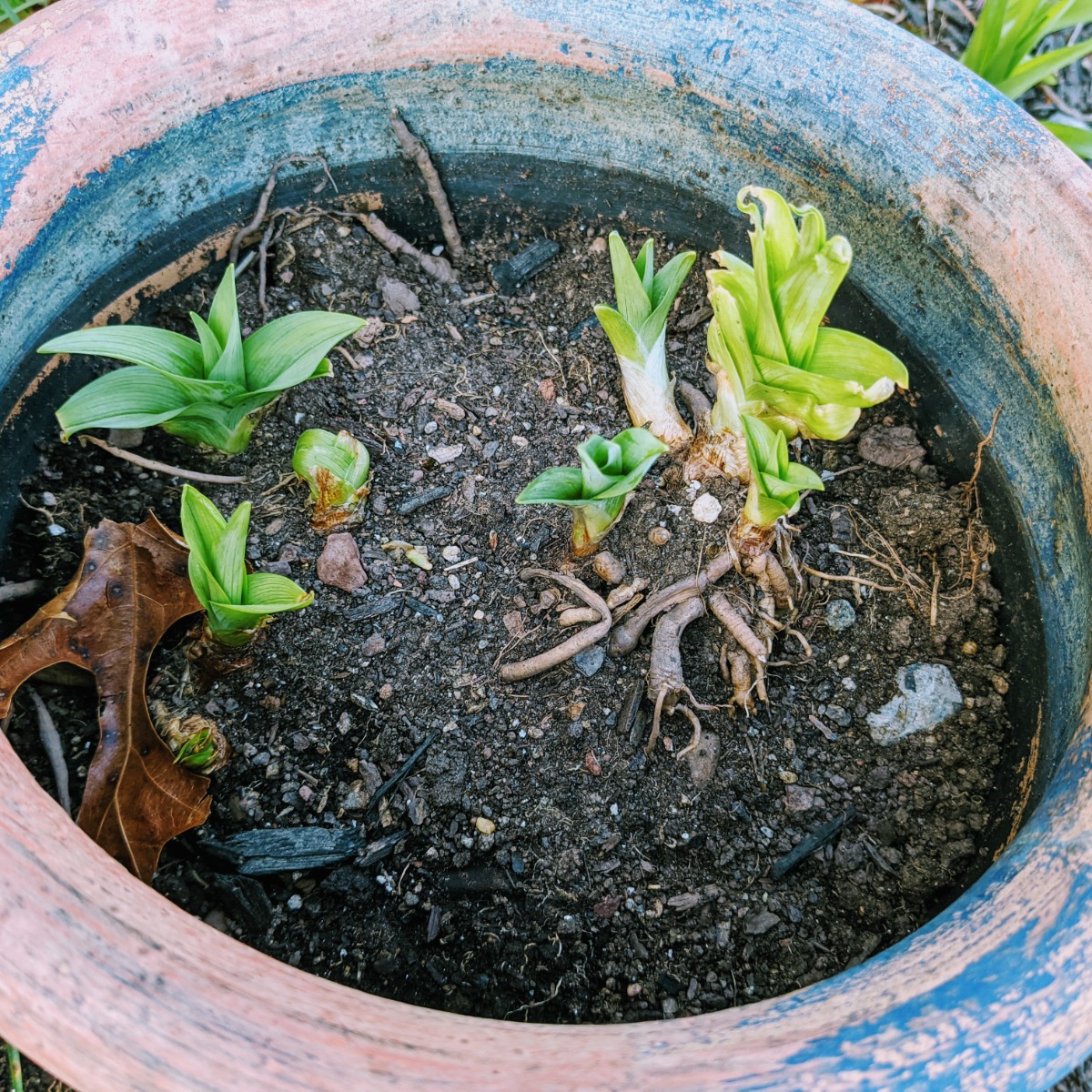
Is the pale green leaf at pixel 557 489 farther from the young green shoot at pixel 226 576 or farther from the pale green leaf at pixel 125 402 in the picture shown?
the pale green leaf at pixel 125 402

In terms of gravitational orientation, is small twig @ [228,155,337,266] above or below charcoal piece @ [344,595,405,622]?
above

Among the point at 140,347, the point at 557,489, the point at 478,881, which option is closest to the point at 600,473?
the point at 557,489

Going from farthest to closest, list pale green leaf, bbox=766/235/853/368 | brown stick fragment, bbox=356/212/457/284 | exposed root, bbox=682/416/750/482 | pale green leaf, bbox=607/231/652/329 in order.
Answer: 1. brown stick fragment, bbox=356/212/457/284
2. exposed root, bbox=682/416/750/482
3. pale green leaf, bbox=607/231/652/329
4. pale green leaf, bbox=766/235/853/368

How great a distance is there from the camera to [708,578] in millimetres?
1189

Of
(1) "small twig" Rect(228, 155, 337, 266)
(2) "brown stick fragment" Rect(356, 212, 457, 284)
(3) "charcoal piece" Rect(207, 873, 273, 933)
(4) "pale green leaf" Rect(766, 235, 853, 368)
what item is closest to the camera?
(4) "pale green leaf" Rect(766, 235, 853, 368)

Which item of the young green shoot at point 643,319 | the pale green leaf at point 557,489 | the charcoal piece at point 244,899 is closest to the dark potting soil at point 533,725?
the charcoal piece at point 244,899

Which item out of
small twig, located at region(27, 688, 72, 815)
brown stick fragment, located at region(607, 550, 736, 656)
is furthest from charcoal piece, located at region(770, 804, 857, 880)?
small twig, located at region(27, 688, 72, 815)

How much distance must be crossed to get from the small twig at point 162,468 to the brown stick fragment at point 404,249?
500 mm

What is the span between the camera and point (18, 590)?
1.06m

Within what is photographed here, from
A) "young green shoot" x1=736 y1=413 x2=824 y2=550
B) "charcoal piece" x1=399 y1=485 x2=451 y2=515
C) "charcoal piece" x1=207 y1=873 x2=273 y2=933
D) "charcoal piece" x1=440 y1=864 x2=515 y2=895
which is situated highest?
"young green shoot" x1=736 y1=413 x2=824 y2=550

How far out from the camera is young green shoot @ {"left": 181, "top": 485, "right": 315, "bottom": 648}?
3.22 feet

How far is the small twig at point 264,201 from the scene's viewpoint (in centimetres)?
135

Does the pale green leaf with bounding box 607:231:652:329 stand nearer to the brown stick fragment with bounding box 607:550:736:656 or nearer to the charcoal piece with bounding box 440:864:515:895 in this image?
the brown stick fragment with bounding box 607:550:736:656

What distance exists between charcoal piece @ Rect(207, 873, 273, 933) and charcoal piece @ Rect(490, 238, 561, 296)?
1.02 metres
